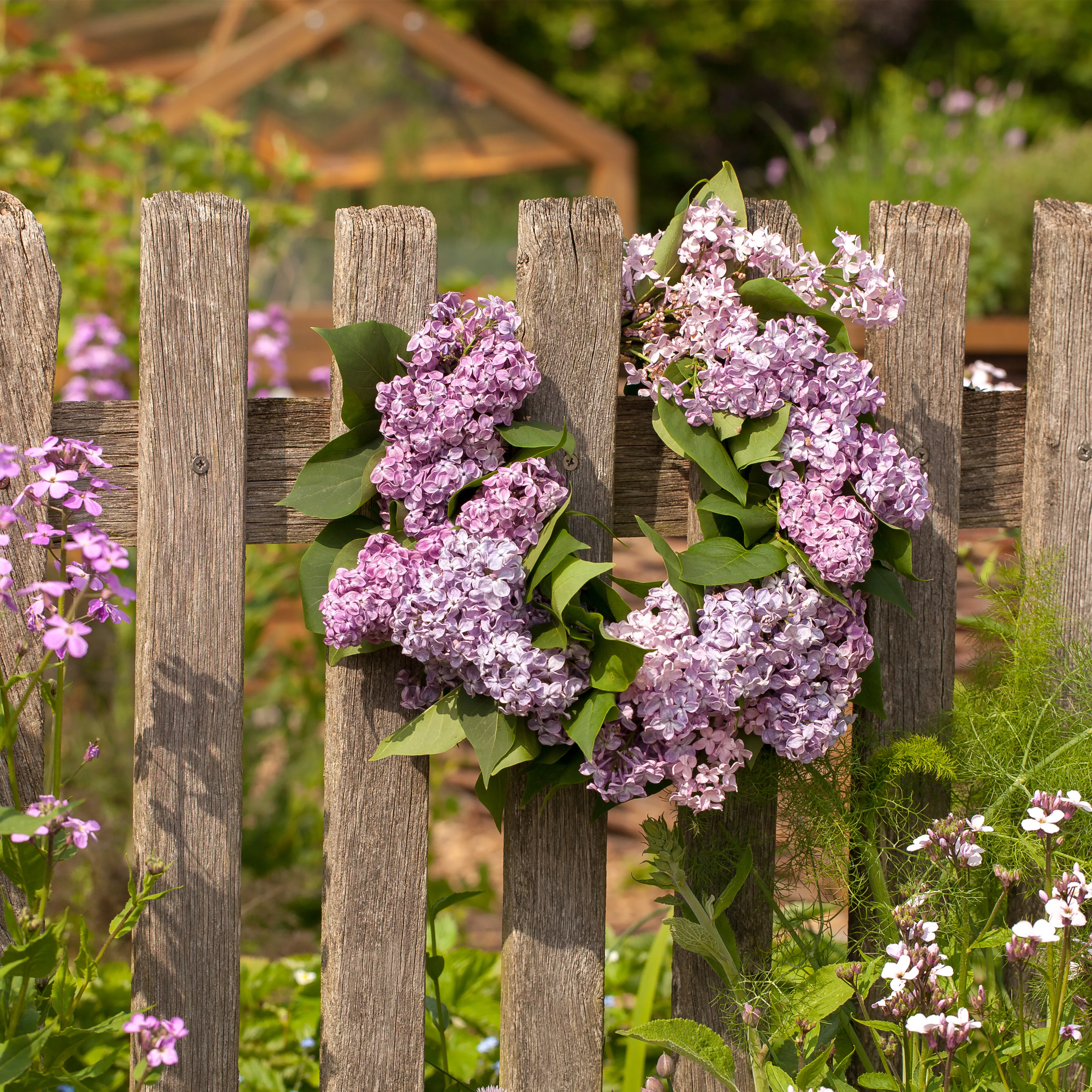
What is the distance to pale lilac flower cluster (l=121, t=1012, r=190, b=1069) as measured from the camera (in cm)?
129

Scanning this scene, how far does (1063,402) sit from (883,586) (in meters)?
0.52

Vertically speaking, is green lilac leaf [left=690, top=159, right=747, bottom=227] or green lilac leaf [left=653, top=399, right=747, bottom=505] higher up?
green lilac leaf [left=690, top=159, right=747, bottom=227]

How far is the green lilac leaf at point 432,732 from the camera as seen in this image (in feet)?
4.89

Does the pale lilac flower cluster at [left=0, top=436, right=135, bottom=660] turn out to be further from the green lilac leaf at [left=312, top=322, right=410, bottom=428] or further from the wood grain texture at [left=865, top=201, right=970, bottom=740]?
the wood grain texture at [left=865, top=201, right=970, bottom=740]

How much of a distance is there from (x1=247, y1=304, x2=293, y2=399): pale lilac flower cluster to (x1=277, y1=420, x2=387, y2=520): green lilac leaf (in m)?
1.18

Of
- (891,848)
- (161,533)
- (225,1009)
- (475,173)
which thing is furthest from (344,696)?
(475,173)

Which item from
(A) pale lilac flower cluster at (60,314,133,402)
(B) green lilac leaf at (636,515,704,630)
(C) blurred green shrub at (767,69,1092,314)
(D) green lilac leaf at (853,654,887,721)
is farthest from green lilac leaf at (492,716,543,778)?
(C) blurred green shrub at (767,69,1092,314)

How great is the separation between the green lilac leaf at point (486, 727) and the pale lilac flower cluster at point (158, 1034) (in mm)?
495

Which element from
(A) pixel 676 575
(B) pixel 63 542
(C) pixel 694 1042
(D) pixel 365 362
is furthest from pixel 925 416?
(B) pixel 63 542

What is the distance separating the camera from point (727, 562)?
1469mm

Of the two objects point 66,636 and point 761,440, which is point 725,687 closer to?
point 761,440

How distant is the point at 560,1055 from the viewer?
163cm

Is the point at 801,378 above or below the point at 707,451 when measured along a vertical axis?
above

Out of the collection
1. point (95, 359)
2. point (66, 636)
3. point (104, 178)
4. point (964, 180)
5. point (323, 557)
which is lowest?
point (66, 636)
